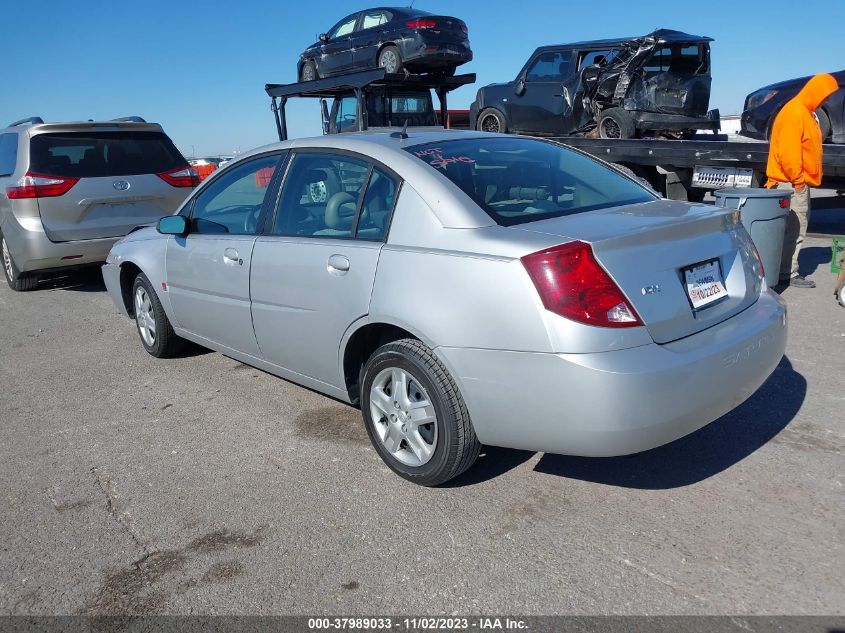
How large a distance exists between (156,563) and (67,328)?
4537 mm

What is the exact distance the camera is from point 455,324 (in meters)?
2.94

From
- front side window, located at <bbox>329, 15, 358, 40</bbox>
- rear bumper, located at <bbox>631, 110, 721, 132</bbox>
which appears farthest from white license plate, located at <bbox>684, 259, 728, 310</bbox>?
front side window, located at <bbox>329, 15, 358, 40</bbox>

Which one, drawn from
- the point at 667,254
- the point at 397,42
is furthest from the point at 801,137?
the point at 397,42

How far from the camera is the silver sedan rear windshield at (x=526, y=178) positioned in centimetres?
330

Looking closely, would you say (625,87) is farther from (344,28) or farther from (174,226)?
(174,226)

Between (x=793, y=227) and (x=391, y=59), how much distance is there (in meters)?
8.93

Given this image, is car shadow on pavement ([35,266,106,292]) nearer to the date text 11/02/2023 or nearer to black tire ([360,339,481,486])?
black tire ([360,339,481,486])

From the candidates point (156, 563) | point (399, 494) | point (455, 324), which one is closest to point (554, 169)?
point (455, 324)

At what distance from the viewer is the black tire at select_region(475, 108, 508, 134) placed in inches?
511

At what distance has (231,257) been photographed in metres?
4.25

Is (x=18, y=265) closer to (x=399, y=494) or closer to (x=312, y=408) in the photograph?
(x=312, y=408)

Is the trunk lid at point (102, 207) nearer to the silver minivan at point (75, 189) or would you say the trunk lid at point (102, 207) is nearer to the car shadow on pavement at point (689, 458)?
the silver minivan at point (75, 189)

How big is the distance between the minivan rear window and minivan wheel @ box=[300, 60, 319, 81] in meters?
8.28

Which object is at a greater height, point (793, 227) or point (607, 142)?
point (607, 142)
